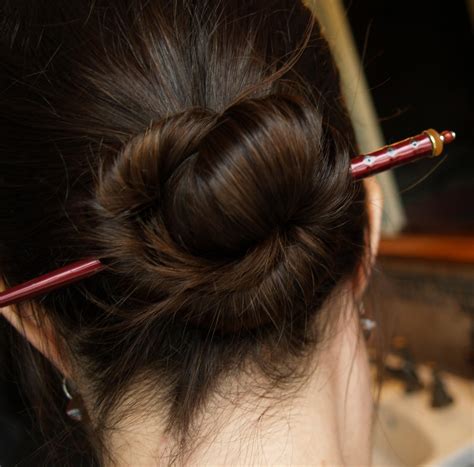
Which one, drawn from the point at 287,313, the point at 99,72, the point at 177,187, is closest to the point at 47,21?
the point at 99,72

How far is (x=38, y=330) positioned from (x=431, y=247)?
1101mm

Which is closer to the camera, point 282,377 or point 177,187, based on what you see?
point 177,187

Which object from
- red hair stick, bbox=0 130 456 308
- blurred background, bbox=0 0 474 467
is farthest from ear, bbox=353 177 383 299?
blurred background, bbox=0 0 474 467

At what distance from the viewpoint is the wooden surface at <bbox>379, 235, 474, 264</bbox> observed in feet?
4.09

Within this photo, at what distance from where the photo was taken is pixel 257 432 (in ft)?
1.62

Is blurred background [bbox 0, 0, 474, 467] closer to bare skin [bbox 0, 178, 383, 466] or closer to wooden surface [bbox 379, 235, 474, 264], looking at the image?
wooden surface [bbox 379, 235, 474, 264]

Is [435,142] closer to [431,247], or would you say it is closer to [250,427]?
[250,427]

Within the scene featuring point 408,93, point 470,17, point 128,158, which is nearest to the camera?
point 128,158

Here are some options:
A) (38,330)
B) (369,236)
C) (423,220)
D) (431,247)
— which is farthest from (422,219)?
(38,330)

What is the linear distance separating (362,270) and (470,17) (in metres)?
0.83

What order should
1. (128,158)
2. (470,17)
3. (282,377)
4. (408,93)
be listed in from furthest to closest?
(408,93), (470,17), (282,377), (128,158)

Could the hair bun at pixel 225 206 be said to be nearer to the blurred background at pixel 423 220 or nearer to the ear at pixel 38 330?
the ear at pixel 38 330

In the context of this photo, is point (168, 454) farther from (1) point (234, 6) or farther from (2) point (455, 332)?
(2) point (455, 332)

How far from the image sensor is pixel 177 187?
39 cm
